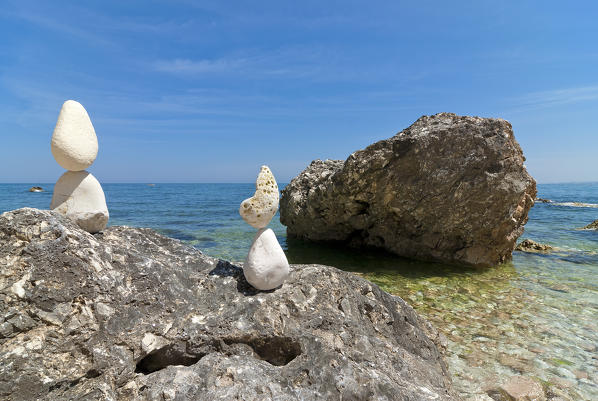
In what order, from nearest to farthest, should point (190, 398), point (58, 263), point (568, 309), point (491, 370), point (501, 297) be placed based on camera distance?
point (190, 398) → point (58, 263) → point (491, 370) → point (568, 309) → point (501, 297)

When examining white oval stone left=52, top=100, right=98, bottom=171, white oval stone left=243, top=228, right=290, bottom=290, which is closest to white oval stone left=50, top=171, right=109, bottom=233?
white oval stone left=52, top=100, right=98, bottom=171

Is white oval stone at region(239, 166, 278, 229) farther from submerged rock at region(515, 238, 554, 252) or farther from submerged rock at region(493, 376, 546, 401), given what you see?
submerged rock at region(515, 238, 554, 252)

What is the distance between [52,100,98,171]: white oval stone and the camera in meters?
3.00

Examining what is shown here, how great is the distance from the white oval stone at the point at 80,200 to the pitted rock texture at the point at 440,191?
7.02 meters

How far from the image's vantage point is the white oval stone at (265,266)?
10.1 ft

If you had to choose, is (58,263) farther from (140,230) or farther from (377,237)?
(377,237)

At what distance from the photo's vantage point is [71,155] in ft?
9.88

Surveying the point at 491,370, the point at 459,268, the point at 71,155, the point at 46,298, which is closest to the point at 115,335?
the point at 46,298

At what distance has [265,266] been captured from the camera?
10.2 feet

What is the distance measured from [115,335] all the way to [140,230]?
1634mm

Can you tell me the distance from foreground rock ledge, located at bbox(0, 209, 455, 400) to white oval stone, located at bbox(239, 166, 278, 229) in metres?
0.62

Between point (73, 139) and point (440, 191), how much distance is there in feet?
26.1

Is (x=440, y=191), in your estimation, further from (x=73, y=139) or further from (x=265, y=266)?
(x=73, y=139)

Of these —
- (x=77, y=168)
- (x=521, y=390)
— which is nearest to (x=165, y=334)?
(x=77, y=168)
